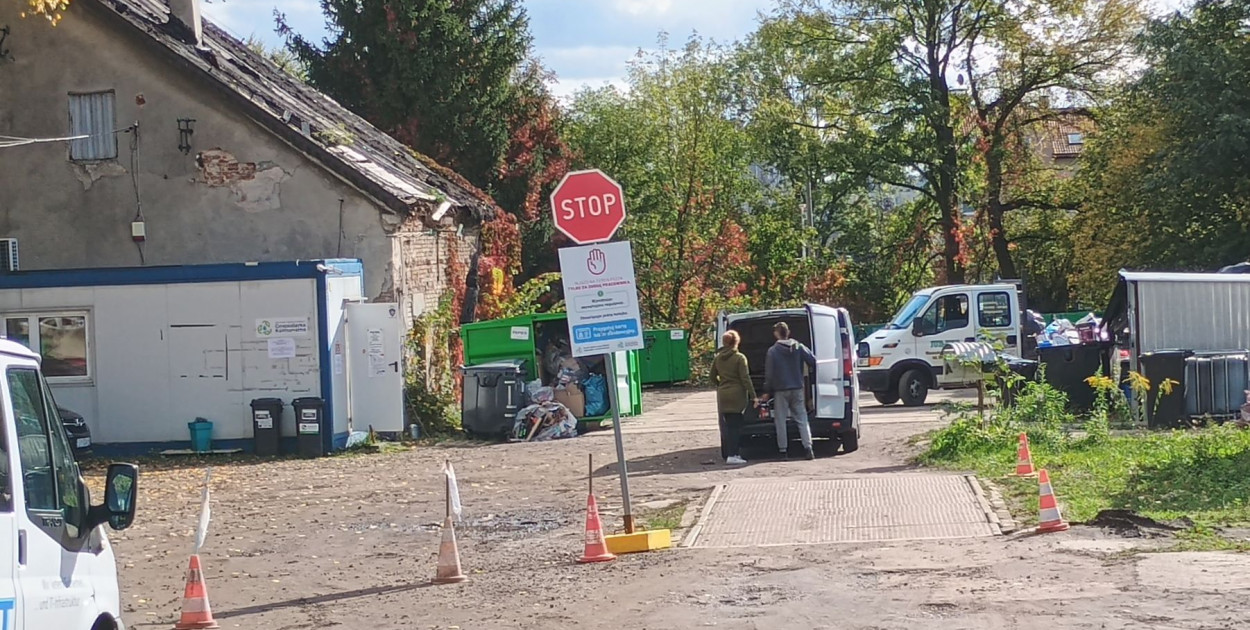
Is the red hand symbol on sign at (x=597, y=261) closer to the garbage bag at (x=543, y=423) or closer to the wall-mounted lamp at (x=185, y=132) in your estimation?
the garbage bag at (x=543, y=423)

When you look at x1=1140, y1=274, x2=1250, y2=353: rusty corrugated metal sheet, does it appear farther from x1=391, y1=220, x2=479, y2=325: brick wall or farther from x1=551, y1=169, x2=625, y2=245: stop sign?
x1=391, y1=220, x2=479, y2=325: brick wall

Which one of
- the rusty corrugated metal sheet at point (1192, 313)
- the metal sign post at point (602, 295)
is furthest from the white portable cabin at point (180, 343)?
the rusty corrugated metal sheet at point (1192, 313)

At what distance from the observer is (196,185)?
949 inches

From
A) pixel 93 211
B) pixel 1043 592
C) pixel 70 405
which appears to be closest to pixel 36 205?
pixel 93 211

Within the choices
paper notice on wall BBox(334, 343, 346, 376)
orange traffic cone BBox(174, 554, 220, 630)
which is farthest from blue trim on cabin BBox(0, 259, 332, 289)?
orange traffic cone BBox(174, 554, 220, 630)

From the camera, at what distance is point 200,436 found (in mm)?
21391

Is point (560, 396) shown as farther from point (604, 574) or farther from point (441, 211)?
point (604, 574)

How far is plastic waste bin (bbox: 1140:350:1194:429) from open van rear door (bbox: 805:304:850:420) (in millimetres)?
4207

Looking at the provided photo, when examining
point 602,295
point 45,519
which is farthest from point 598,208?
point 45,519

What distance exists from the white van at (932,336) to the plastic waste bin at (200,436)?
11.7 m

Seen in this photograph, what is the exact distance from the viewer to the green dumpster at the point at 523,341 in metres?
23.3

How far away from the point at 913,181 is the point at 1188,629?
37529 millimetres

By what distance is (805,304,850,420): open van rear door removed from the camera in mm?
17547

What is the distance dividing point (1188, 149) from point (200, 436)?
2207 cm
